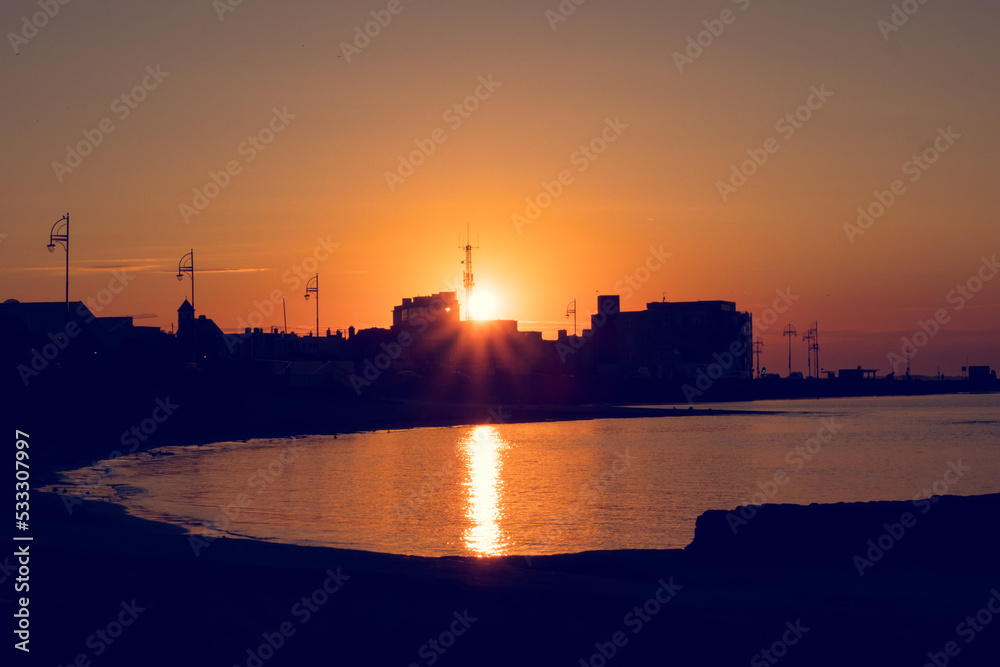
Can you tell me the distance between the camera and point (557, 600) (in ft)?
46.4

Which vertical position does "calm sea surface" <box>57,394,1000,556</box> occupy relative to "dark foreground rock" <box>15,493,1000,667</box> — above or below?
below

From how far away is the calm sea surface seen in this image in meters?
29.6

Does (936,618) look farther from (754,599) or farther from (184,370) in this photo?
(184,370)

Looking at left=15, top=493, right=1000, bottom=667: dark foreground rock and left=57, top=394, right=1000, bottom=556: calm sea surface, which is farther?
left=57, top=394, right=1000, bottom=556: calm sea surface

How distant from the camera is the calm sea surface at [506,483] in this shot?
29594 millimetres

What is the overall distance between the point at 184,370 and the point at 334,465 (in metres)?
43.9

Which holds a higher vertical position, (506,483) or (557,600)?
(557,600)

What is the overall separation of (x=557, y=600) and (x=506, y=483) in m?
33.5

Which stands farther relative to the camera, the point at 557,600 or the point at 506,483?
the point at 506,483

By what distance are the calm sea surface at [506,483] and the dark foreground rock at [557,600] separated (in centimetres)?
814

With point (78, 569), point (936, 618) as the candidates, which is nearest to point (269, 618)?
point (78, 569)

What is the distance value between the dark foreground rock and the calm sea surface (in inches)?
320

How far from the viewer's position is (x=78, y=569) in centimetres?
1544

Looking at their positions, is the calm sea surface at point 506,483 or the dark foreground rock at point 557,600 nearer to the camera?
the dark foreground rock at point 557,600
